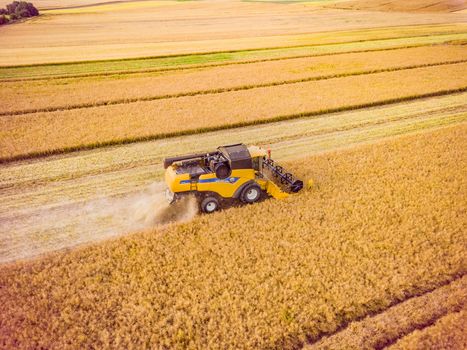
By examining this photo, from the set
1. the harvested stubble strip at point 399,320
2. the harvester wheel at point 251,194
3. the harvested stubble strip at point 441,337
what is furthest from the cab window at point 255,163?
the harvested stubble strip at point 441,337

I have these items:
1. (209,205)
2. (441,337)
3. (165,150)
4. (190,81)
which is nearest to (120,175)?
(165,150)

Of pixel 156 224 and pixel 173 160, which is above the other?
pixel 173 160

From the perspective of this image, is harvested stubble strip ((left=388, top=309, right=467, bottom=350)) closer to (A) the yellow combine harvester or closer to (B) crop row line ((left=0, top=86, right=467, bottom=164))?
(A) the yellow combine harvester

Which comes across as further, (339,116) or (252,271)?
(339,116)

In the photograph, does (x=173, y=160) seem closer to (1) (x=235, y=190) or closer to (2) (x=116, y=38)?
(1) (x=235, y=190)

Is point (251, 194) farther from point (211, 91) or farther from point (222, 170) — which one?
point (211, 91)

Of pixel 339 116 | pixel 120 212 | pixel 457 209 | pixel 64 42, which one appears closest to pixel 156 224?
pixel 120 212

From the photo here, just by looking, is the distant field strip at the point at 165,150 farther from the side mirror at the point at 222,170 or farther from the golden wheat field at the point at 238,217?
the side mirror at the point at 222,170
